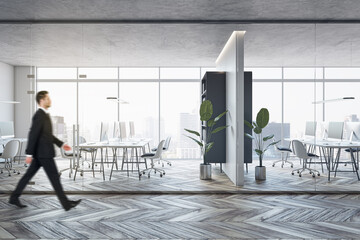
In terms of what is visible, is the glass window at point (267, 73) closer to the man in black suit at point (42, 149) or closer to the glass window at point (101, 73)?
the glass window at point (101, 73)

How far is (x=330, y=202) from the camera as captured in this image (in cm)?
428

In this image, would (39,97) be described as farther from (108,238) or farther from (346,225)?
(346,225)

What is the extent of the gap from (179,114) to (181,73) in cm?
128

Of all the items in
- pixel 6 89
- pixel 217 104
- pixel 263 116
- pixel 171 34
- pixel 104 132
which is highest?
pixel 171 34

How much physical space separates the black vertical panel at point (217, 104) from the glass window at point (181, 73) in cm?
281

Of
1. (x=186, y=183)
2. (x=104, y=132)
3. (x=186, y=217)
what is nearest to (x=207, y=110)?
(x=186, y=183)

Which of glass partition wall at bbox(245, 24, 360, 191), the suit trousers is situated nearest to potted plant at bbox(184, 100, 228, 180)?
glass partition wall at bbox(245, 24, 360, 191)

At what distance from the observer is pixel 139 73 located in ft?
29.4

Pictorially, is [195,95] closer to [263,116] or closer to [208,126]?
[208,126]

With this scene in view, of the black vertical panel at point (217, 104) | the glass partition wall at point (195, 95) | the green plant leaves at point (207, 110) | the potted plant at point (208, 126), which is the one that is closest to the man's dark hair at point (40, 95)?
the potted plant at point (208, 126)

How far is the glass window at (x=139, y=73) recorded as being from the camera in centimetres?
895

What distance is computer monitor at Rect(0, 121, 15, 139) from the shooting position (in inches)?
271

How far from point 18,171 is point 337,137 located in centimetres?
719

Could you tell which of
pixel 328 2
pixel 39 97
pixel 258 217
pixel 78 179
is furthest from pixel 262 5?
pixel 78 179
